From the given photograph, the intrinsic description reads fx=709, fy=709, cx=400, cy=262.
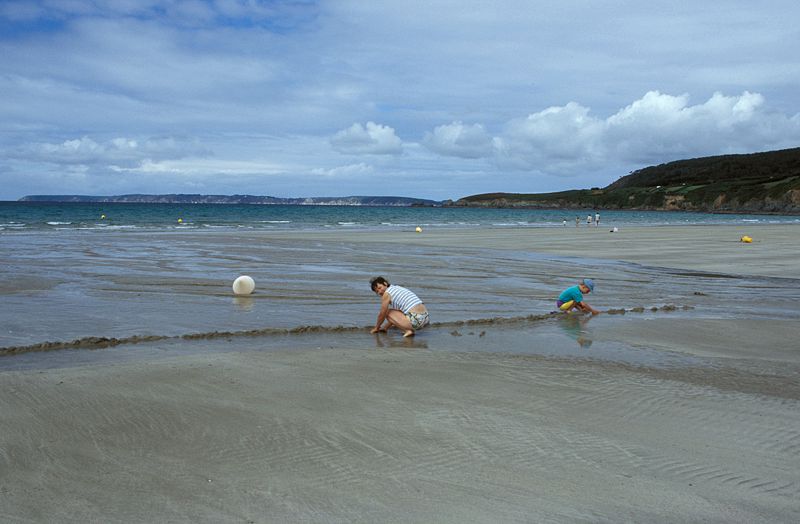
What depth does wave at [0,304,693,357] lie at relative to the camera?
9016mm

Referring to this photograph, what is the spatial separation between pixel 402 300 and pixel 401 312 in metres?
0.20

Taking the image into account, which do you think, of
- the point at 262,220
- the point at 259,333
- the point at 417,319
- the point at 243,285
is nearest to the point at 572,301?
the point at 417,319

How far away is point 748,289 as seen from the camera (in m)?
16.6

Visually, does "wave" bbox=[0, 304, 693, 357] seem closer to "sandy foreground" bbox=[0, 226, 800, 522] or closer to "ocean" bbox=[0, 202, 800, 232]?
"sandy foreground" bbox=[0, 226, 800, 522]

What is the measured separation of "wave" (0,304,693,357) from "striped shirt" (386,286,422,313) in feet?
2.08

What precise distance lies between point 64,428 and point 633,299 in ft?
38.5

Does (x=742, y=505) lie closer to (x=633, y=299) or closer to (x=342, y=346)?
(x=342, y=346)

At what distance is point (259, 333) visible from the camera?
10.3 meters

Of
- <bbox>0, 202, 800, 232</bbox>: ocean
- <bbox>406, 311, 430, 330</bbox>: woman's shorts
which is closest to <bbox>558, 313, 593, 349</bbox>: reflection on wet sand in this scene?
<bbox>406, 311, 430, 330</bbox>: woman's shorts

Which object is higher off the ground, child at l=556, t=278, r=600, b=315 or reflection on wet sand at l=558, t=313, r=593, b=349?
child at l=556, t=278, r=600, b=315

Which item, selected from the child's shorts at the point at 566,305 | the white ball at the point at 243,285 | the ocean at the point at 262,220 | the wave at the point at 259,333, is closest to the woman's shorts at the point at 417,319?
the wave at the point at 259,333

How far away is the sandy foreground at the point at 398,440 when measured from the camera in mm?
4398

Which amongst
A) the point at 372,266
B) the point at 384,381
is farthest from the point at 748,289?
the point at 384,381

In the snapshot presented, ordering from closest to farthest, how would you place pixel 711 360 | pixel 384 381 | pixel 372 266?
pixel 384 381 → pixel 711 360 → pixel 372 266
